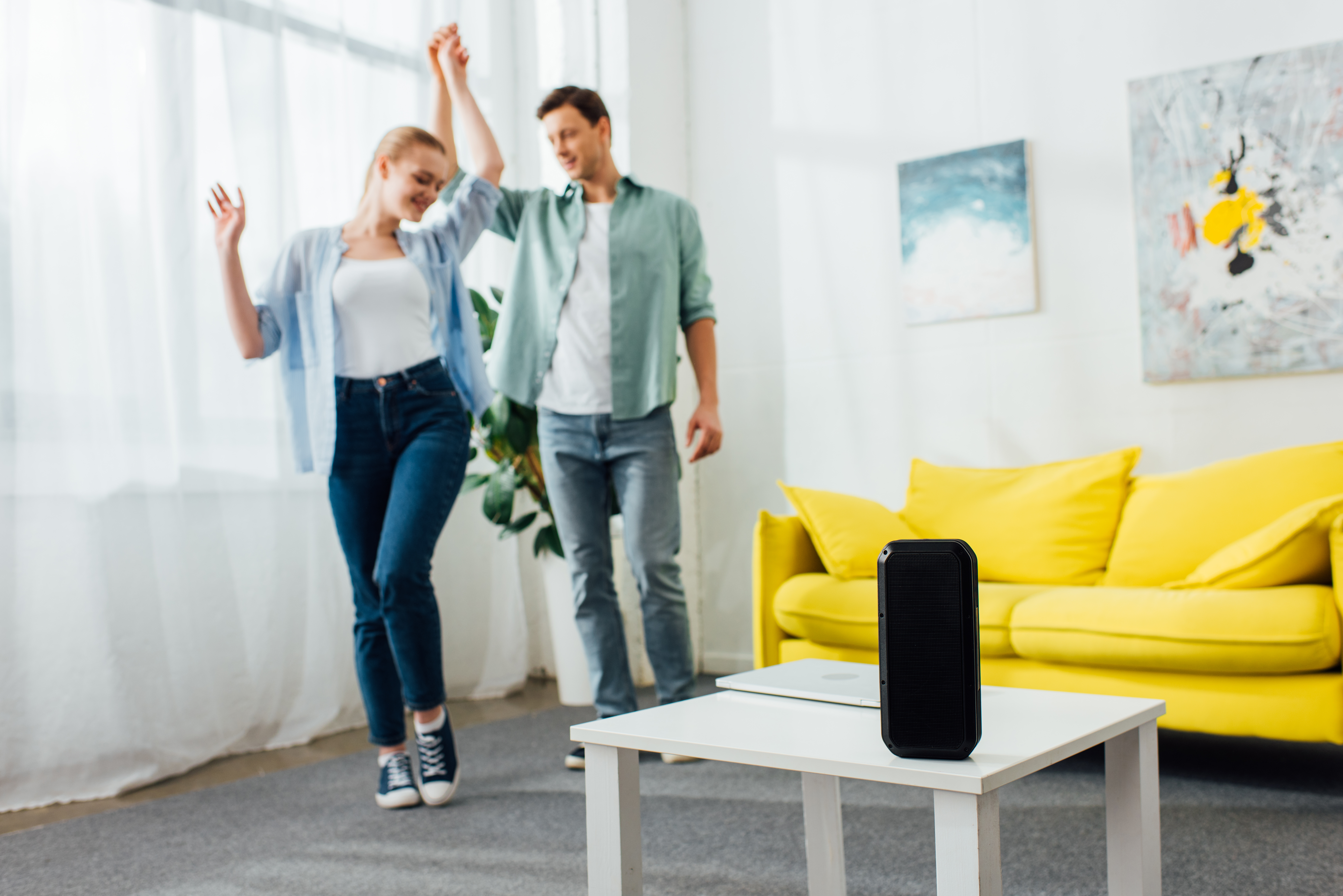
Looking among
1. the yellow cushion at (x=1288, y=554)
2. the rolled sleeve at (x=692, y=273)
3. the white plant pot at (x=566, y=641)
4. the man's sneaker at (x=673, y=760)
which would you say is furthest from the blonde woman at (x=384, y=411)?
the yellow cushion at (x=1288, y=554)

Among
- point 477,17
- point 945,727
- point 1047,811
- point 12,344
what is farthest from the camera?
point 477,17

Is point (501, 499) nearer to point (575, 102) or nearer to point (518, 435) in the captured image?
point (518, 435)

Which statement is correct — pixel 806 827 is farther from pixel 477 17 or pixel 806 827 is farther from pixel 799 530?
pixel 477 17

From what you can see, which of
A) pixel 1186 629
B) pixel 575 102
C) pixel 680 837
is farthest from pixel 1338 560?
pixel 575 102

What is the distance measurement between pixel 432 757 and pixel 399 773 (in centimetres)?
9

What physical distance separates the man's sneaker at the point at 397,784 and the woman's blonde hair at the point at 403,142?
4.00 ft

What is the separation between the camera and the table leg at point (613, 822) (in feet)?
3.42

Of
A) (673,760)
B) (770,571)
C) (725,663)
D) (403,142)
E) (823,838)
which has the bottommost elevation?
(725,663)

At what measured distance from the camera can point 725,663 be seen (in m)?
3.55

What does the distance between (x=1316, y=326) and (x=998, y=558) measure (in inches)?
39.3

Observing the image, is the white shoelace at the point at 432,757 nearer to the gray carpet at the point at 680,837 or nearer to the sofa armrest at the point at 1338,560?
the gray carpet at the point at 680,837

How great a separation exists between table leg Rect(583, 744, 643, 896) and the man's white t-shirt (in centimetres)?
130

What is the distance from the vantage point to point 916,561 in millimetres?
851

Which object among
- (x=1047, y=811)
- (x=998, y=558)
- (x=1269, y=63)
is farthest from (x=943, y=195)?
(x=1047, y=811)
